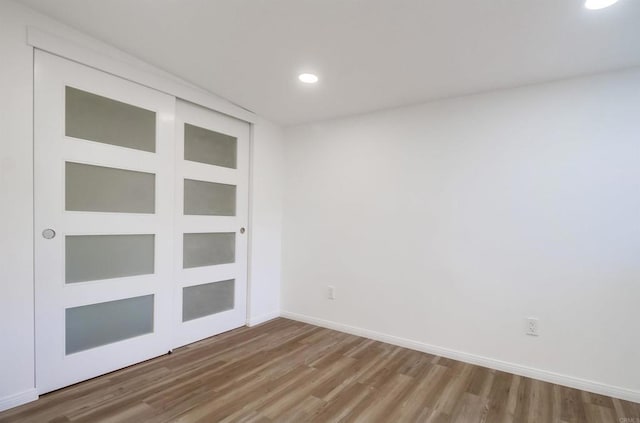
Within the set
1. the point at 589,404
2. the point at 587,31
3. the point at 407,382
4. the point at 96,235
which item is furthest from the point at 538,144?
the point at 96,235

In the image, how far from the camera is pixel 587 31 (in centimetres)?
194

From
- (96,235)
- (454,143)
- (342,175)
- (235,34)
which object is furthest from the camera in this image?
(342,175)

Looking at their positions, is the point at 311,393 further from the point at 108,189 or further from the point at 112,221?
the point at 108,189

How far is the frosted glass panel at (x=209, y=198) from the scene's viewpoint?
3043 mm

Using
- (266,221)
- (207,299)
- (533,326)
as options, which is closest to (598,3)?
(533,326)

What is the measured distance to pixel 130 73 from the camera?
97.9 inches

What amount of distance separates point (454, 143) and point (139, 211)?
9.12 ft

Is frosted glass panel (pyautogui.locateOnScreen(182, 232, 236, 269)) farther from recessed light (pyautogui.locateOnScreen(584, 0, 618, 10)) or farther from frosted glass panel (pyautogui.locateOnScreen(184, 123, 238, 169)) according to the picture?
recessed light (pyautogui.locateOnScreen(584, 0, 618, 10))

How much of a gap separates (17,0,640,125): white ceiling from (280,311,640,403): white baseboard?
2303 mm

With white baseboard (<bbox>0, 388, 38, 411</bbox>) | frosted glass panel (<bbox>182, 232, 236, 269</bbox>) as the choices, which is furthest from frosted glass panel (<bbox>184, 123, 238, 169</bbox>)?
white baseboard (<bbox>0, 388, 38, 411</bbox>)

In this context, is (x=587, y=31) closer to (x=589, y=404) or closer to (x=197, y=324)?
(x=589, y=404)

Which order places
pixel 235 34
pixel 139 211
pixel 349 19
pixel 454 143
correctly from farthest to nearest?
pixel 454 143
pixel 139 211
pixel 235 34
pixel 349 19

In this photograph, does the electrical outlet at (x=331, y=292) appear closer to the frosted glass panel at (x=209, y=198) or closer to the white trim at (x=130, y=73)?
the frosted glass panel at (x=209, y=198)

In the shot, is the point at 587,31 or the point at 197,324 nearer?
the point at 587,31
